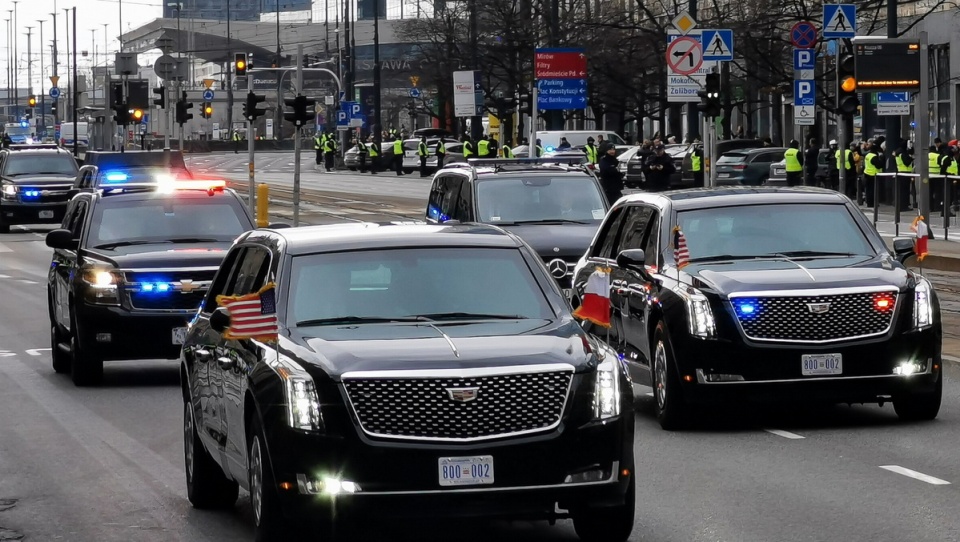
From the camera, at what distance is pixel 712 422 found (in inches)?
500

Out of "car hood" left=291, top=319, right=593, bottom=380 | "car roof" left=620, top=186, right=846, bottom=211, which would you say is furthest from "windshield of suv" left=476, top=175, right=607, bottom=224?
"car hood" left=291, top=319, right=593, bottom=380

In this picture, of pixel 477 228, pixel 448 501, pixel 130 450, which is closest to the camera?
pixel 448 501

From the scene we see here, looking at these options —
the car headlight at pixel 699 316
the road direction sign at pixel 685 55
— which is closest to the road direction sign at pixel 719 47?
the road direction sign at pixel 685 55

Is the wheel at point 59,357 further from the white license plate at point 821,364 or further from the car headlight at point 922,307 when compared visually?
the car headlight at point 922,307

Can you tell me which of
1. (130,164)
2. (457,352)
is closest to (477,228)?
(457,352)

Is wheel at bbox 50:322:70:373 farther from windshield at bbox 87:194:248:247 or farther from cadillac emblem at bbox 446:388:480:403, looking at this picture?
cadillac emblem at bbox 446:388:480:403

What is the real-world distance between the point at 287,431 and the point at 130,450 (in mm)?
4556

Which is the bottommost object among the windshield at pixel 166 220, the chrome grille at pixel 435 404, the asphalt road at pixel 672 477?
the asphalt road at pixel 672 477

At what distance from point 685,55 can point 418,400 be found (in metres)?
22.1

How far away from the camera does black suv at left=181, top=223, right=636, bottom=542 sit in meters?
7.43

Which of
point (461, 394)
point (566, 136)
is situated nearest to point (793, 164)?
point (566, 136)

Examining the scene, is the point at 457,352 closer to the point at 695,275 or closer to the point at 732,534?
the point at 732,534

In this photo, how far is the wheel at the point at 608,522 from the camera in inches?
311

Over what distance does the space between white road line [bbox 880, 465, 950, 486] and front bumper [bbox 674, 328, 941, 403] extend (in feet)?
5.03
